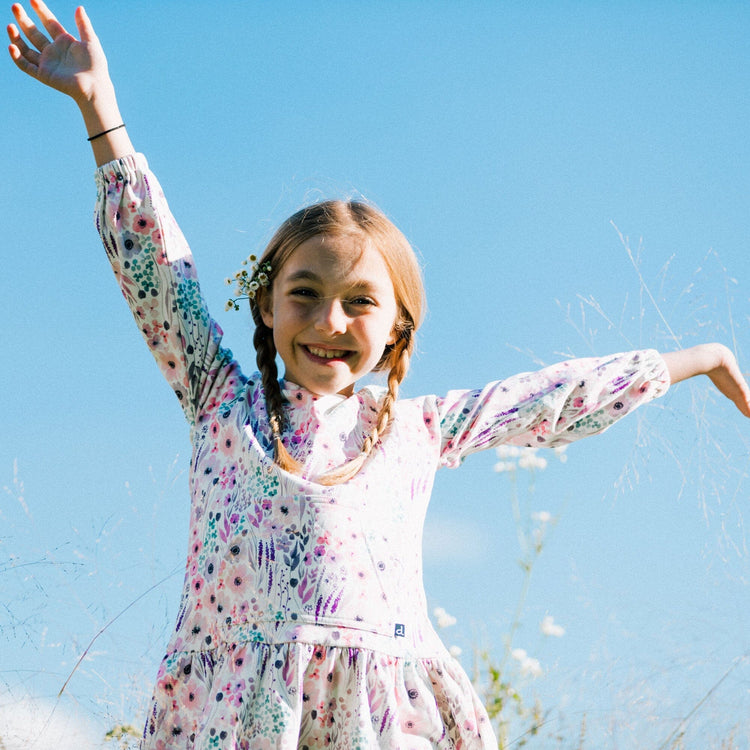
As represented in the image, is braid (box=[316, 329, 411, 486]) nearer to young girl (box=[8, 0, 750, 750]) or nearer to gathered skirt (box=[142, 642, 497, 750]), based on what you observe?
young girl (box=[8, 0, 750, 750])

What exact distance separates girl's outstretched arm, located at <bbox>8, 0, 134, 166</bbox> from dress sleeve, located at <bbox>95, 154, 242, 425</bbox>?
83 millimetres

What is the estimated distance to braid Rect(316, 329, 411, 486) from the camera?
2.58m

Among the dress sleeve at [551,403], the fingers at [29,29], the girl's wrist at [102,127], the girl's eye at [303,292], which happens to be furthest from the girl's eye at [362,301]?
the fingers at [29,29]

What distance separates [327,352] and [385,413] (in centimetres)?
25

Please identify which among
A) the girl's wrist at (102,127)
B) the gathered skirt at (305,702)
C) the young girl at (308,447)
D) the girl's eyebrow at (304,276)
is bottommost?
the gathered skirt at (305,702)

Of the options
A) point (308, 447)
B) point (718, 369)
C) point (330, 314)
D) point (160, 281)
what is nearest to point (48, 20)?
point (160, 281)

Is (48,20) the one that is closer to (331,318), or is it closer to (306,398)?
(331,318)

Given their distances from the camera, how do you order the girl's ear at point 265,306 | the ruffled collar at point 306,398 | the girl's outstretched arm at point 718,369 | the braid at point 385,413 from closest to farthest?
the braid at point 385,413 → the ruffled collar at point 306,398 → the girl's ear at point 265,306 → the girl's outstretched arm at point 718,369

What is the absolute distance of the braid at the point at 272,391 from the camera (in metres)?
2.59

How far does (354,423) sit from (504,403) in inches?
18.4

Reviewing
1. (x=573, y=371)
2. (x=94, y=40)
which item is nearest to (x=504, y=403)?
(x=573, y=371)

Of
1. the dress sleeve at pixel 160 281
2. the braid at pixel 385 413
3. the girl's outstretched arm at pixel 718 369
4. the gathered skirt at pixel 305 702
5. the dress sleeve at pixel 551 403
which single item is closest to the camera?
the gathered skirt at pixel 305 702

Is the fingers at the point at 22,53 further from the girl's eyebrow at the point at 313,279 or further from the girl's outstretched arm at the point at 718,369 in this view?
the girl's outstretched arm at the point at 718,369

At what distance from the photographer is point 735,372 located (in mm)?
Answer: 3393
